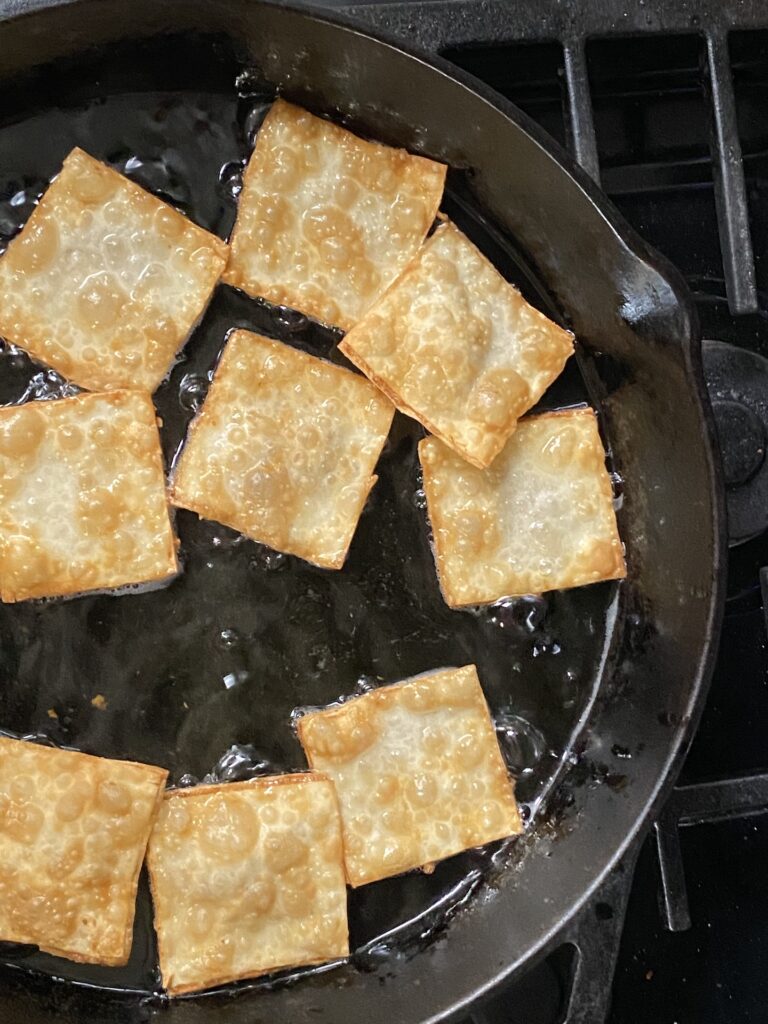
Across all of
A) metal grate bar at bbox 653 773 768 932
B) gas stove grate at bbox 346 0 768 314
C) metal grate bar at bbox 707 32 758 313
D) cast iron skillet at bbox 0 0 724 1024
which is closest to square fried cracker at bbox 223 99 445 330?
cast iron skillet at bbox 0 0 724 1024

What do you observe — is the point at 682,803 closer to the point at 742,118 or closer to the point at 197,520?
the point at 197,520

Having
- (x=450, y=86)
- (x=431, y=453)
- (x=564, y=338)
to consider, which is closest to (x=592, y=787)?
(x=431, y=453)

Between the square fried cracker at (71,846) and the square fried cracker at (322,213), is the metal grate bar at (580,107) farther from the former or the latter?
the square fried cracker at (71,846)

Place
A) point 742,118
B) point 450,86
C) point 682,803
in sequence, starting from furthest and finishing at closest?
point 742,118
point 682,803
point 450,86

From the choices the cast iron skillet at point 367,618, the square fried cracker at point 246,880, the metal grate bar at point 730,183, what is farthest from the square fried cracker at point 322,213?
the square fried cracker at point 246,880

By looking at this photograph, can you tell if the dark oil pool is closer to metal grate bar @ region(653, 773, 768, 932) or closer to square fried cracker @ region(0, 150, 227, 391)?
square fried cracker @ region(0, 150, 227, 391)

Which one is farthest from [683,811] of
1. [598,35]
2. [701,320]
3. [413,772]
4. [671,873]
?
[598,35]

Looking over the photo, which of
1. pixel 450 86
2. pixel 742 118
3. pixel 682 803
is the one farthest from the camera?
pixel 742 118
